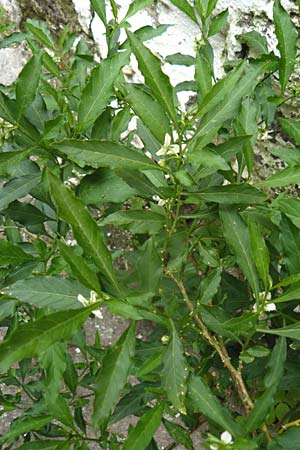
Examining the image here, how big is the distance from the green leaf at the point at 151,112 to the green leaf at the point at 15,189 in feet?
0.98

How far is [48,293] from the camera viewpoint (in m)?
0.91

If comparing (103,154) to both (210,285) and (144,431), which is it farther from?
(144,431)

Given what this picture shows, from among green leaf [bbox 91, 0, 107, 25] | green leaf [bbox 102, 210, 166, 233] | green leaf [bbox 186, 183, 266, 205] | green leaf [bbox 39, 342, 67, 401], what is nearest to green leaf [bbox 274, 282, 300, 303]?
green leaf [bbox 186, 183, 266, 205]

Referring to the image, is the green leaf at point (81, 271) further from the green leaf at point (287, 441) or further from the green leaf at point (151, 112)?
the green leaf at point (287, 441)

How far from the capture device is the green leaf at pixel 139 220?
109 cm

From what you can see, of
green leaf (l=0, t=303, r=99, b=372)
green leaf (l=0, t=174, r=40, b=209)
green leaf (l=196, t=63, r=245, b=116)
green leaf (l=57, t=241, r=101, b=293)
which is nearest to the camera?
green leaf (l=0, t=303, r=99, b=372)

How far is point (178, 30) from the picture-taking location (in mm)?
2293

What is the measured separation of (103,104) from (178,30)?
1.31m

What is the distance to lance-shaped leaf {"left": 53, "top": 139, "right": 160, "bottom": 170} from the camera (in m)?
0.92

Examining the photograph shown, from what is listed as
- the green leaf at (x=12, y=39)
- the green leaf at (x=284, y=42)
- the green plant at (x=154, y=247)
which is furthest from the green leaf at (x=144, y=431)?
the green leaf at (x=12, y=39)

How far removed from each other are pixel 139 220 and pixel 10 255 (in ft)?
0.83

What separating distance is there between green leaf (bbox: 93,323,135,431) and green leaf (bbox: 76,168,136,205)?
0.31m

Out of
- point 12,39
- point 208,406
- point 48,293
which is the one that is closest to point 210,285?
point 208,406

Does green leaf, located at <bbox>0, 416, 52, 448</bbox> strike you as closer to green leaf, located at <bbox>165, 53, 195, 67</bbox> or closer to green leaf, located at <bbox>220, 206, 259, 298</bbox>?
green leaf, located at <bbox>220, 206, 259, 298</bbox>
